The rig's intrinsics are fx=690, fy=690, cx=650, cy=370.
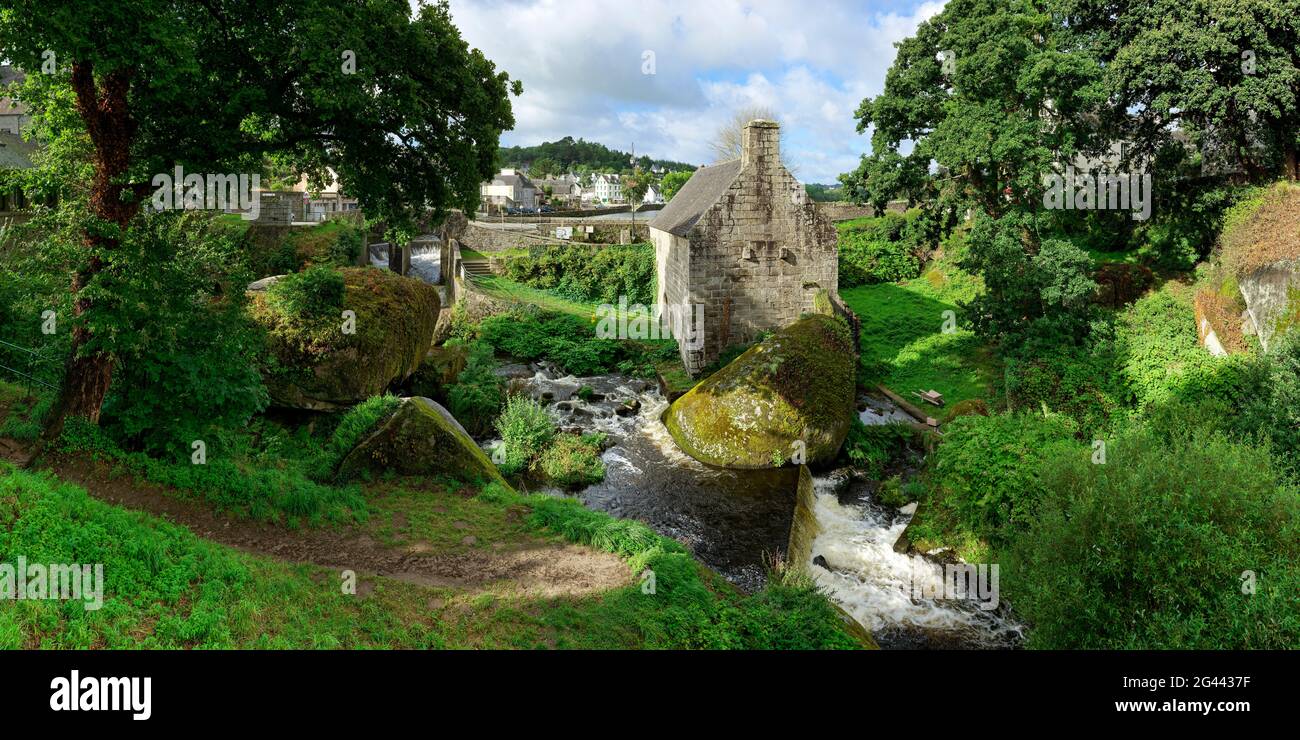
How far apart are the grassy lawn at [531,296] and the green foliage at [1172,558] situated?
22.1m

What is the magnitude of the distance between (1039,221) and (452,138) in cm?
1689

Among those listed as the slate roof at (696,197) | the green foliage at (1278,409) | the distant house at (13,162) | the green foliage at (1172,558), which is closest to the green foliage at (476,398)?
the slate roof at (696,197)

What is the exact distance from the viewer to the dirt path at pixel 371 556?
9.07 metres

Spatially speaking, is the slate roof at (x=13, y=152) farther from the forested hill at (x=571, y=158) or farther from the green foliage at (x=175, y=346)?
the forested hill at (x=571, y=158)

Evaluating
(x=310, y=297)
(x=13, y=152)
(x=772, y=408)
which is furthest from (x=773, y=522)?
(x=13, y=152)

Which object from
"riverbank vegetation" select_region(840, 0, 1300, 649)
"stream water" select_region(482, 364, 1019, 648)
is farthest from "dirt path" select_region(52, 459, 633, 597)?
"riverbank vegetation" select_region(840, 0, 1300, 649)

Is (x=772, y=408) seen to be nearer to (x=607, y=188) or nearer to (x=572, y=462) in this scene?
(x=572, y=462)

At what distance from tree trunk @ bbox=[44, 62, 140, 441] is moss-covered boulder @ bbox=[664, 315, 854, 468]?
1202 cm

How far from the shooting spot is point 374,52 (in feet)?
37.2

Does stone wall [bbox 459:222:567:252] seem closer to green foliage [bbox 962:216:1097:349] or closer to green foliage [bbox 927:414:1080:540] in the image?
green foliage [bbox 962:216:1097:349]

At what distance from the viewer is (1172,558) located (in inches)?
341

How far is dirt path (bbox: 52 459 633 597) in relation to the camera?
9070mm

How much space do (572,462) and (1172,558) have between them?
11408 mm

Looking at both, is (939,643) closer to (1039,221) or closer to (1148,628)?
(1148,628)
